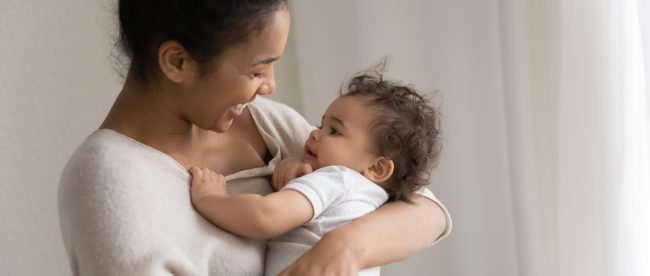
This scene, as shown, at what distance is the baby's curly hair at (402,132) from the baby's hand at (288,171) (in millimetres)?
154

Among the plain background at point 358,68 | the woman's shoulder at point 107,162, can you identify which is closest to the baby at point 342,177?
the woman's shoulder at point 107,162

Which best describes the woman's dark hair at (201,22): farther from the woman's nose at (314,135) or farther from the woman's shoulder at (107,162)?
the woman's nose at (314,135)

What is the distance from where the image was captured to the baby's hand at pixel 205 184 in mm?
1438

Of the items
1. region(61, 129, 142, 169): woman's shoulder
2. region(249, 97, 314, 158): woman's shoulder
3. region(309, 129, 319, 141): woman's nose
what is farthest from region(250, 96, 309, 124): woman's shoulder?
region(61, 129, 142, 169): woman's shoulder

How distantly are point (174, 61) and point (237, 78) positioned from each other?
106 millimetres

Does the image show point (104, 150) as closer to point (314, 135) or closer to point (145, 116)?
point (145, 116)

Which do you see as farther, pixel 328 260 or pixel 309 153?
pixel 309 153

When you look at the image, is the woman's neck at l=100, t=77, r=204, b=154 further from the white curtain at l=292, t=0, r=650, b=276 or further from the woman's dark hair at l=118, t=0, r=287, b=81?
the white curtain at l=292, t=0, r=650, b=276

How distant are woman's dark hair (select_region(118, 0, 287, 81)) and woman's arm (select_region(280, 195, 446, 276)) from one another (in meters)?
0.35

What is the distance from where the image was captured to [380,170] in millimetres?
1622

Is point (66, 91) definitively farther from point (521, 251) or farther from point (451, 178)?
point (521, 251)

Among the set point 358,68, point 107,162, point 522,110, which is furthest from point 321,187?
point 358,68

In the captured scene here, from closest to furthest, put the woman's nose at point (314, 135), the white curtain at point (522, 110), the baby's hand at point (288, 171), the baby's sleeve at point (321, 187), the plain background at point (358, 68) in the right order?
the baby's sleeve at point (321, 187) → the baby's hand at point (288, 171) → the woman's nose at point (314, 135) → the white curtain at point (522, 110) → the plain background at point (358, 68)

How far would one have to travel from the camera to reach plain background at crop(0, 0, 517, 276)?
233cm
